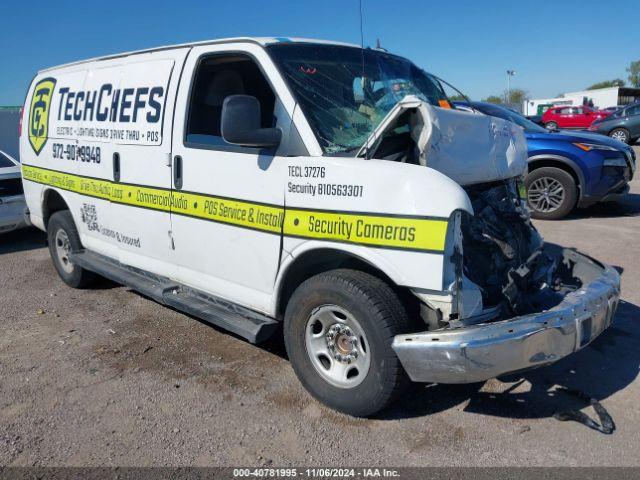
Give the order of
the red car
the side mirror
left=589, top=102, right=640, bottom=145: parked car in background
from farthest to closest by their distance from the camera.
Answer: the red car, left=589, top=102, right=640, bottom=145: parked car in background, the side mirror

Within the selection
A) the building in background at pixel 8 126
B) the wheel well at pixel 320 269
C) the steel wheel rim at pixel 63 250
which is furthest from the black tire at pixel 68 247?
the building in background at pixel 8 126

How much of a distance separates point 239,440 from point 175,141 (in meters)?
2.21

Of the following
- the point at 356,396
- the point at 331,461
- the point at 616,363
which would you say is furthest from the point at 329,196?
the point at 616,363

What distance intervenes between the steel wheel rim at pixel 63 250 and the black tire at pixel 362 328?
3537 millimetres

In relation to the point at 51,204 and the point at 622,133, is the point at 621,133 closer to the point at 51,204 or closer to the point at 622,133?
the point at 622,133

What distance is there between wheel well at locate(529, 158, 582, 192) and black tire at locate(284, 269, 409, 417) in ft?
21.2

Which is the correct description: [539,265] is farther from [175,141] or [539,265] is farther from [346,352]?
[175,141]

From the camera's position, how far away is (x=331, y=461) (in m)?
2.99

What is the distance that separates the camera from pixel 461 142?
348 cm

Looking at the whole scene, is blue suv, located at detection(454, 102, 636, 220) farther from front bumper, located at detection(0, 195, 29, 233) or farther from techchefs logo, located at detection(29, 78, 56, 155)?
front bumper, located at detection(0, 195, 29, 233)

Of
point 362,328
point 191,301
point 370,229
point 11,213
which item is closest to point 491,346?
point 362,328

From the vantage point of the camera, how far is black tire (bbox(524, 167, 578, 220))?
8.52m

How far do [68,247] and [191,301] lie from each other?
250cm

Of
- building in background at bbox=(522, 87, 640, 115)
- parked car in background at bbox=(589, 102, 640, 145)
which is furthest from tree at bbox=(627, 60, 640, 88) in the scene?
parked car in background at bbox=(589, 102, 640, 145)
